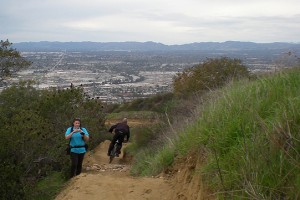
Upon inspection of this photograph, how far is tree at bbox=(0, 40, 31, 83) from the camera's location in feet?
66.5

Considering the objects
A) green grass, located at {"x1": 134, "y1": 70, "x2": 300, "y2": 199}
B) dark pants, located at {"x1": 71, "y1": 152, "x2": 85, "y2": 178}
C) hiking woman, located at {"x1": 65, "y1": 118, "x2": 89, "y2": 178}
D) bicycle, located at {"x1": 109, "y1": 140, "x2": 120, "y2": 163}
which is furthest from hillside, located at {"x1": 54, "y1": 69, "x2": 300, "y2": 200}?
bicycle, located at {"x1": 109, "y1": 140, "x2": 120, "y2": 163}

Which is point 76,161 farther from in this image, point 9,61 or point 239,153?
point 9,61

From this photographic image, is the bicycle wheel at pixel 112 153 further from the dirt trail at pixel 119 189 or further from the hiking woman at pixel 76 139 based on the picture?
the dirt trail at pixel 119 189

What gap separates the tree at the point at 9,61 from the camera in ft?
66.5

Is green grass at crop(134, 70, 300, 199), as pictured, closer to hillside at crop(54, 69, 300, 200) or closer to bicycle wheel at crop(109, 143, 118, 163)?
hillside at crop(54, 69, 300, 200)

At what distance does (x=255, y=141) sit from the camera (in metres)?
3.54

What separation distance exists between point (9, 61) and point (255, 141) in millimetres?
19219

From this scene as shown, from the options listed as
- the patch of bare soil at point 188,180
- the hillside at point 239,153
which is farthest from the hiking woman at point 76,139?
the patch of bare soil at point 188,180

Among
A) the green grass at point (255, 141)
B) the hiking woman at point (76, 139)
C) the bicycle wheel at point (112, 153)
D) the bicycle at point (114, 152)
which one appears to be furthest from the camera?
the bicycle wheel at point (112, 153)

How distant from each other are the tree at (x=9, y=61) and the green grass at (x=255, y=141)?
17.0 meters

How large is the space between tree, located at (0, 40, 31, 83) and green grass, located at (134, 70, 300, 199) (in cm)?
1702

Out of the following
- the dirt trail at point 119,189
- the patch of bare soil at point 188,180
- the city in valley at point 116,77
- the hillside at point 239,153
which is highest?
the hillside at point 239,153

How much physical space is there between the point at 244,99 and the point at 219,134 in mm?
692

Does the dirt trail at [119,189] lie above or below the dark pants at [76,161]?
above
